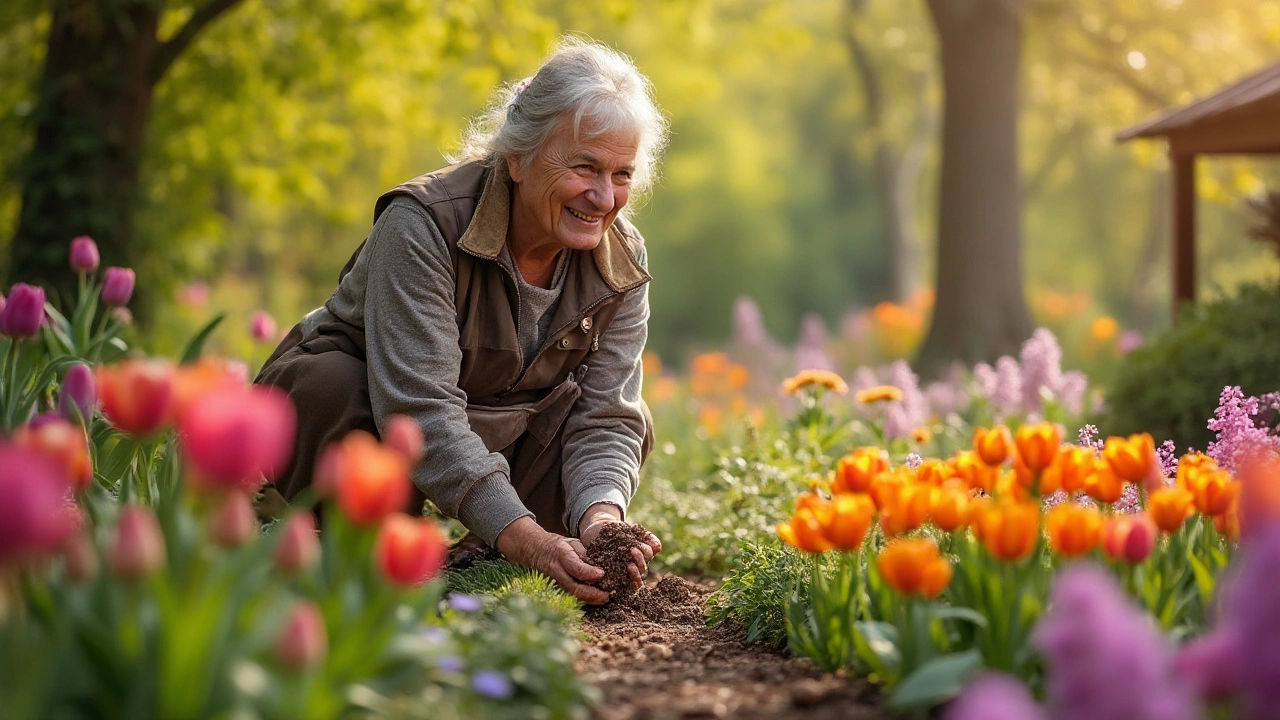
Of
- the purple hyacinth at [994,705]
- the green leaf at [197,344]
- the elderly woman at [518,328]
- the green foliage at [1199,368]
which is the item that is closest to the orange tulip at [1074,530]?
the purple hyacinth at [994,705]

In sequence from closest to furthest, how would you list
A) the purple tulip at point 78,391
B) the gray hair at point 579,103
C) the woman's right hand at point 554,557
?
the purple tulip at point 78,391 < the woman's right hand at point 554,557 < the gray hair at point 579,103

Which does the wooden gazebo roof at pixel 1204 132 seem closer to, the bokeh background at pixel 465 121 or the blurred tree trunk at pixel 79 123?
the bokeh background at pixel 465 121

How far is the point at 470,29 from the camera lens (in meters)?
9.32

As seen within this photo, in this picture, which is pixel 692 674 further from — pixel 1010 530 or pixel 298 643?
pixel 298 643

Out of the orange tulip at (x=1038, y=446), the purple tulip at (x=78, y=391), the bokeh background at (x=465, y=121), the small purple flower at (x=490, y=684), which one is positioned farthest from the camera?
the bokeh background at (x=465, y=121)

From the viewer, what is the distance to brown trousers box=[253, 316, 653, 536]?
3.37 meters

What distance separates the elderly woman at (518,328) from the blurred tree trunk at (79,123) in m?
3.75

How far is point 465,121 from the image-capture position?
16.5ft

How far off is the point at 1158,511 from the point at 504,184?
1.98m

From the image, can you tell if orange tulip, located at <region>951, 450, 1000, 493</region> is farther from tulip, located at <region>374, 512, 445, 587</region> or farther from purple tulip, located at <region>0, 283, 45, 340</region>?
purple tulip, located at <region>0, 283, 45, 340</region>

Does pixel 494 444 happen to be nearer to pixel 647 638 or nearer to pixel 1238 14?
pixel 647 638

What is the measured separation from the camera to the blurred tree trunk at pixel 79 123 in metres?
6.74

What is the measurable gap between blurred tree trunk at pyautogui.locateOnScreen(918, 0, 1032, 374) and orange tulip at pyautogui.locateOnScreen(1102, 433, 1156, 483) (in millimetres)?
6220

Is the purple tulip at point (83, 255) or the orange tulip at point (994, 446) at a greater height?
the orange tulip at point (994, 446)
